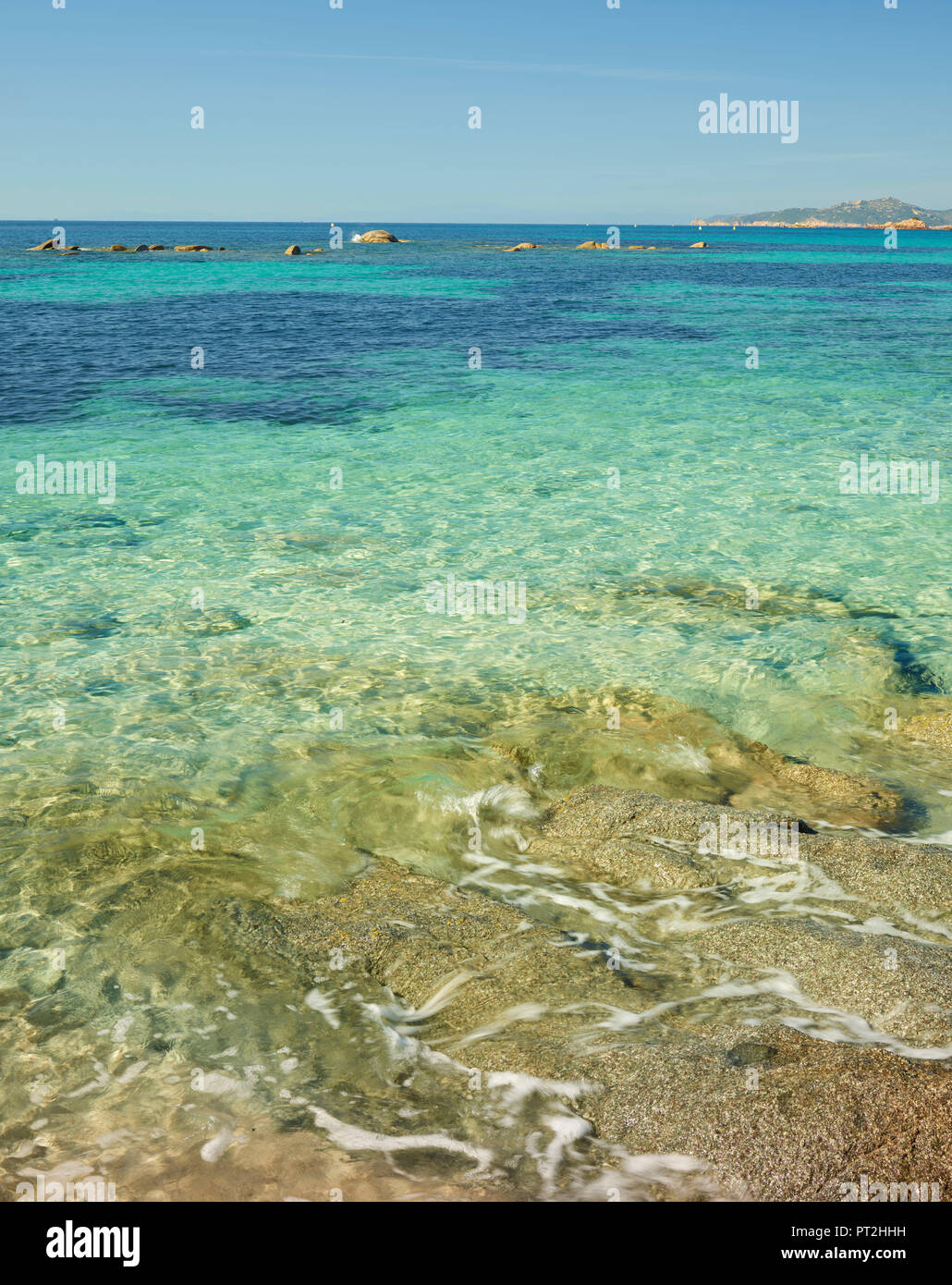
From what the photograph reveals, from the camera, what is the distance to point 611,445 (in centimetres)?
2102

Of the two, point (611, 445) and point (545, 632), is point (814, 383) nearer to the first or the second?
point (611, 445)

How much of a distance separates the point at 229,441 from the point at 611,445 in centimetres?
893

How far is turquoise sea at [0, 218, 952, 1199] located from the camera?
5223 mm

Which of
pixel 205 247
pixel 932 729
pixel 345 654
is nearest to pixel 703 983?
pixel 932 729

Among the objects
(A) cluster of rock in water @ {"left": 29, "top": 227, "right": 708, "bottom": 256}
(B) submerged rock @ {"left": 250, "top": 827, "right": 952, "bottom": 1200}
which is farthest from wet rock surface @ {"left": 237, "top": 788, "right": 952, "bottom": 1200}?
(A) cluster of rock in water @ {"left": 29, "top": 227, "right": 708, "bottom": 256}

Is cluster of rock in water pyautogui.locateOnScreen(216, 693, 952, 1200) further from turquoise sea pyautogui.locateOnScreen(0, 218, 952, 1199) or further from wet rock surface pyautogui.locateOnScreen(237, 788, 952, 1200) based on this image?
turquoise sea pyautogui.locateOnScreen(0, 218, 952, 1199)

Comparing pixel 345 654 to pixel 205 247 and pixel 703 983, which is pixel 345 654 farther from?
pixel 205 247

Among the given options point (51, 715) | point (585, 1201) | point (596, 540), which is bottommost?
point (585, 1201)

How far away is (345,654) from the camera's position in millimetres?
10773

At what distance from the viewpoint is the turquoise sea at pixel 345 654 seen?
5223mm

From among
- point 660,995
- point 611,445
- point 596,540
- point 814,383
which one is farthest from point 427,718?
point 814,383

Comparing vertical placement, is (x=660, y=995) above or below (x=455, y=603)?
below

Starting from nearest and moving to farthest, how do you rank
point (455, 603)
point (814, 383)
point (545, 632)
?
point (545, 632) < point (455, 603) < point (814, 383)

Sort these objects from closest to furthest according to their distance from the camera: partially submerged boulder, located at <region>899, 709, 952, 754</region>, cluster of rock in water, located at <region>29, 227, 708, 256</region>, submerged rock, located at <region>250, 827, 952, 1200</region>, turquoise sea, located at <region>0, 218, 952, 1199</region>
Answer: submerged rock, located at <region>250, 827, 952, 1200</region>, turquoise sea, located at <region>0, 218, 952, 1199</region>, partially submerged boulder, located at <region>899, 709, 952, 754</region>, cluster of rock in water, located at <region>29, 227, 708, 256</region>
